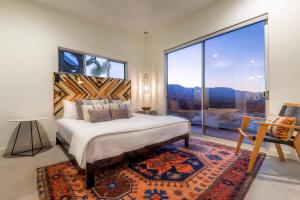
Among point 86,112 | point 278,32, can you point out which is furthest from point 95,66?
point 278,32

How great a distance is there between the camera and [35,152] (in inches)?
109

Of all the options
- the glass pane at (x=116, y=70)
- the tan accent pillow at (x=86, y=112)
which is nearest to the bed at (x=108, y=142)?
the tan accent pillow at (x=86, y=112)

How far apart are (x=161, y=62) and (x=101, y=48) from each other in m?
1.76

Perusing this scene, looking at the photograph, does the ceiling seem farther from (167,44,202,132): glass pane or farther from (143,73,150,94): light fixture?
(143,73,150,94): light fixture

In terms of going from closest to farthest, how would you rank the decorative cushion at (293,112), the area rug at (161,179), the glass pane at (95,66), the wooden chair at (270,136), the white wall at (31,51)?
the area rug at (161,179) → the wooden chair at (270,136) → the decorative cushion at (293,112) → the white wall at (31,51) → the glass pane at (95,66)

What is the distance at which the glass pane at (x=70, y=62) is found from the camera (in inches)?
134

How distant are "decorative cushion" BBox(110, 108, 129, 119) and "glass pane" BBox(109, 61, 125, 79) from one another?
1501 mm

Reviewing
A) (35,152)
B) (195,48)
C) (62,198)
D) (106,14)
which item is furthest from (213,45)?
(35,152)

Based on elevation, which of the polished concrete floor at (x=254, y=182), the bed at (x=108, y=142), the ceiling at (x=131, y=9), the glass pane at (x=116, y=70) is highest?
the ceiling at (x=131, y=9)

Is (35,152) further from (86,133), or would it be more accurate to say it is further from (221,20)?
(221,20)

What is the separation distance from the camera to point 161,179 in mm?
1793

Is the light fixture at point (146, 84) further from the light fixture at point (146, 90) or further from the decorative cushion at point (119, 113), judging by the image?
the decorative cushion at point (119, 113)

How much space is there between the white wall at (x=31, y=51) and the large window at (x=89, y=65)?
7.1 inches

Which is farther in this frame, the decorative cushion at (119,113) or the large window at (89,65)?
the large window at (89,65)
